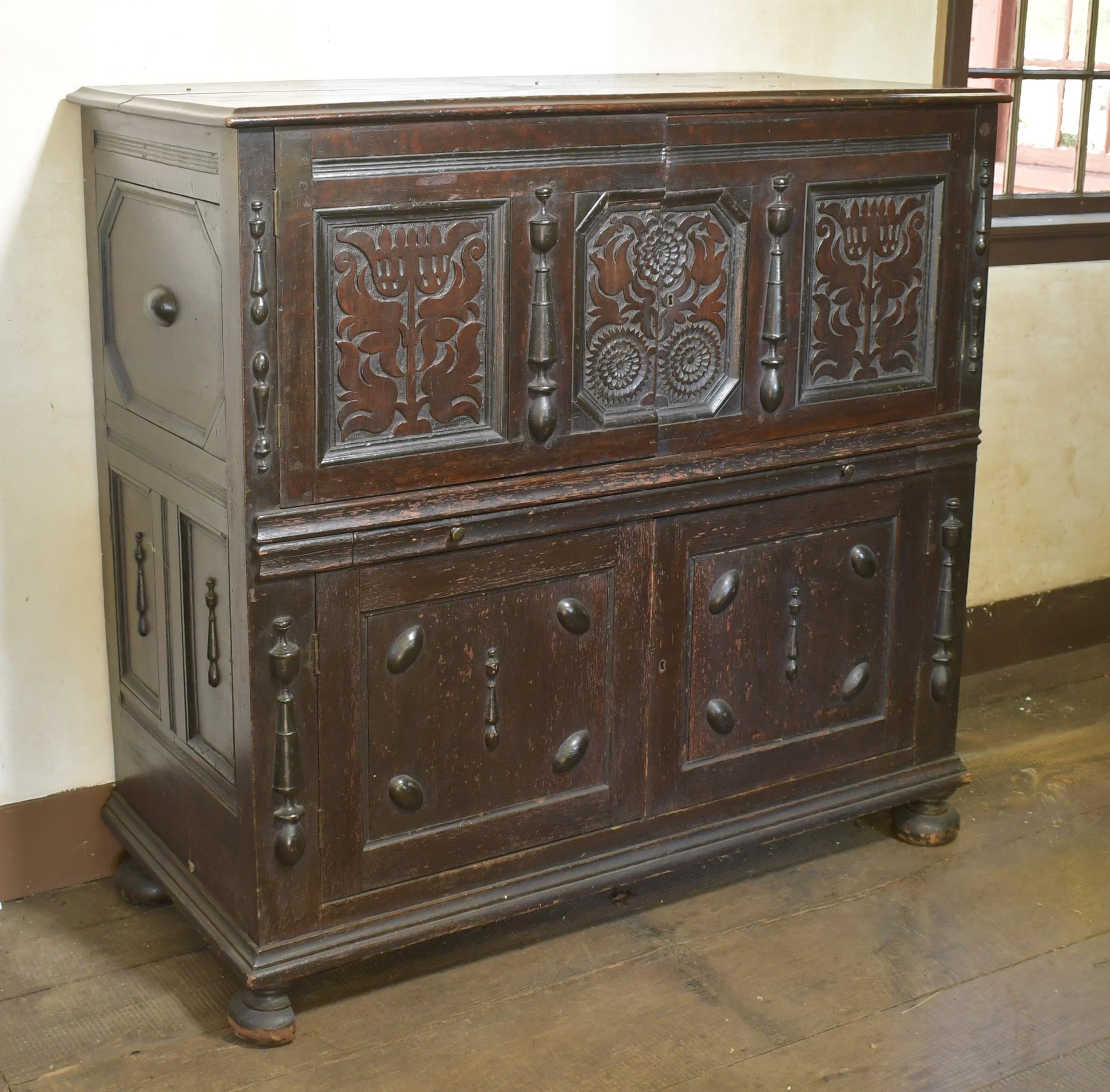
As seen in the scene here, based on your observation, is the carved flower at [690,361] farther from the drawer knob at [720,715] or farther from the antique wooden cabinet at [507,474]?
the drawer knob at [720,715]

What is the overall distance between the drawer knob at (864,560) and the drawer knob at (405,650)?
0.88 metres

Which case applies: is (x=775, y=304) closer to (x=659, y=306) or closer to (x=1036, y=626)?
(x=659, y=306)

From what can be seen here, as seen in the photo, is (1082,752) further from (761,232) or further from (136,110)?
(136,110)

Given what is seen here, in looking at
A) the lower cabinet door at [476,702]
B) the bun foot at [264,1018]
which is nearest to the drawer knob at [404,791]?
the lower cabinet door at [476,702]

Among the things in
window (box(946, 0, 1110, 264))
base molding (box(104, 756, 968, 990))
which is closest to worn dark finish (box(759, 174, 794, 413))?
base molding (box(104, 756, 968, 990))

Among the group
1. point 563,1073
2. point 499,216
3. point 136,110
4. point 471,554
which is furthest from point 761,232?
point 563,1073

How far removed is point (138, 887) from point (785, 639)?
1.26 m

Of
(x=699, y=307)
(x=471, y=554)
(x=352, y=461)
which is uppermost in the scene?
(x=699, y=307)

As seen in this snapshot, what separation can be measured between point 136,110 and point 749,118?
0.96m

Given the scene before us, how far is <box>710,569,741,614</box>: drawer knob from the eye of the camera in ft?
8.75

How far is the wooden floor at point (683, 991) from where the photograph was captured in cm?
236

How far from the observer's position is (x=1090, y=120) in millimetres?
3848

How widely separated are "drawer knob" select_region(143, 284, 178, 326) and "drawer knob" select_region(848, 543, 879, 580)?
128cm

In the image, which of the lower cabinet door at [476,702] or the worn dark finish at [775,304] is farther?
the worn dark finish at [775,304]
